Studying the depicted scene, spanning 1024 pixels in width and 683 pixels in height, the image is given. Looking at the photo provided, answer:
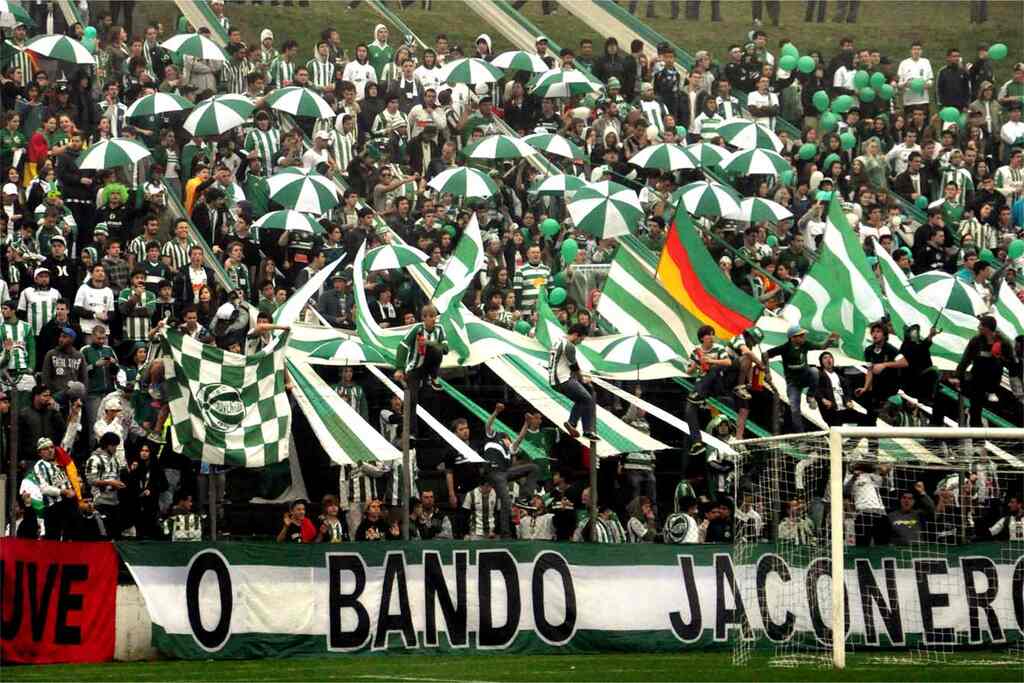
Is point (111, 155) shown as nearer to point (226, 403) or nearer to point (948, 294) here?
point (226, 403)

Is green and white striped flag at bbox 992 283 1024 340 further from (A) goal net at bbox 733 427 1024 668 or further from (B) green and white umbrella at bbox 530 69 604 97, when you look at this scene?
(B) green and white umbrella at bbox 530 69 604 97

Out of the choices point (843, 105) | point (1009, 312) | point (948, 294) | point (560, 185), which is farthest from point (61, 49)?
point (843, 105)

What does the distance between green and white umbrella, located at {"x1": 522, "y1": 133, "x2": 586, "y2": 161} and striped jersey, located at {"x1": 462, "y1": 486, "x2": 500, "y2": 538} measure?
9.07 metres

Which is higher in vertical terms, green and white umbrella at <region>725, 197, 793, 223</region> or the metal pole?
green and white umbrella at <region>725, 197, 793, 223</region>

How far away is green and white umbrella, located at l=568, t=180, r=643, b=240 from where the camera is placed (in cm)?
2697

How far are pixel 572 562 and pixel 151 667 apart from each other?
453 centimetres

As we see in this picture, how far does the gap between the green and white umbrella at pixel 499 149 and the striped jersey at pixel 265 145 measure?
2884 mm

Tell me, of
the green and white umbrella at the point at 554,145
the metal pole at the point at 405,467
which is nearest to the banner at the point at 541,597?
the metal pole at the point at 405,467

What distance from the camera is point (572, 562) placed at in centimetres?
2005

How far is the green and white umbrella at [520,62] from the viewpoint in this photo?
32375mm

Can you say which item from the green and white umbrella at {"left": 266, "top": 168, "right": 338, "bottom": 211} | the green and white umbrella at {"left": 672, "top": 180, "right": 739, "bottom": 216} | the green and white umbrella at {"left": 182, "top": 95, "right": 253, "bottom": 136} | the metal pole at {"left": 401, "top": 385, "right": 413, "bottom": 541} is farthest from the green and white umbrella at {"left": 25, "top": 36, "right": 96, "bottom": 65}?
the metal pole at {"left": 401, "top": 385, "right": 413, "bottom": 541}

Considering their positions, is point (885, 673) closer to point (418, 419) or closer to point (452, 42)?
point (418, 419)

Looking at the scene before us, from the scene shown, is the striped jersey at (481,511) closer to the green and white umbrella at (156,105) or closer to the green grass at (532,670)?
the green grass at (532,670)

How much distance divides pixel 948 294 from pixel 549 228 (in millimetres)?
5951
